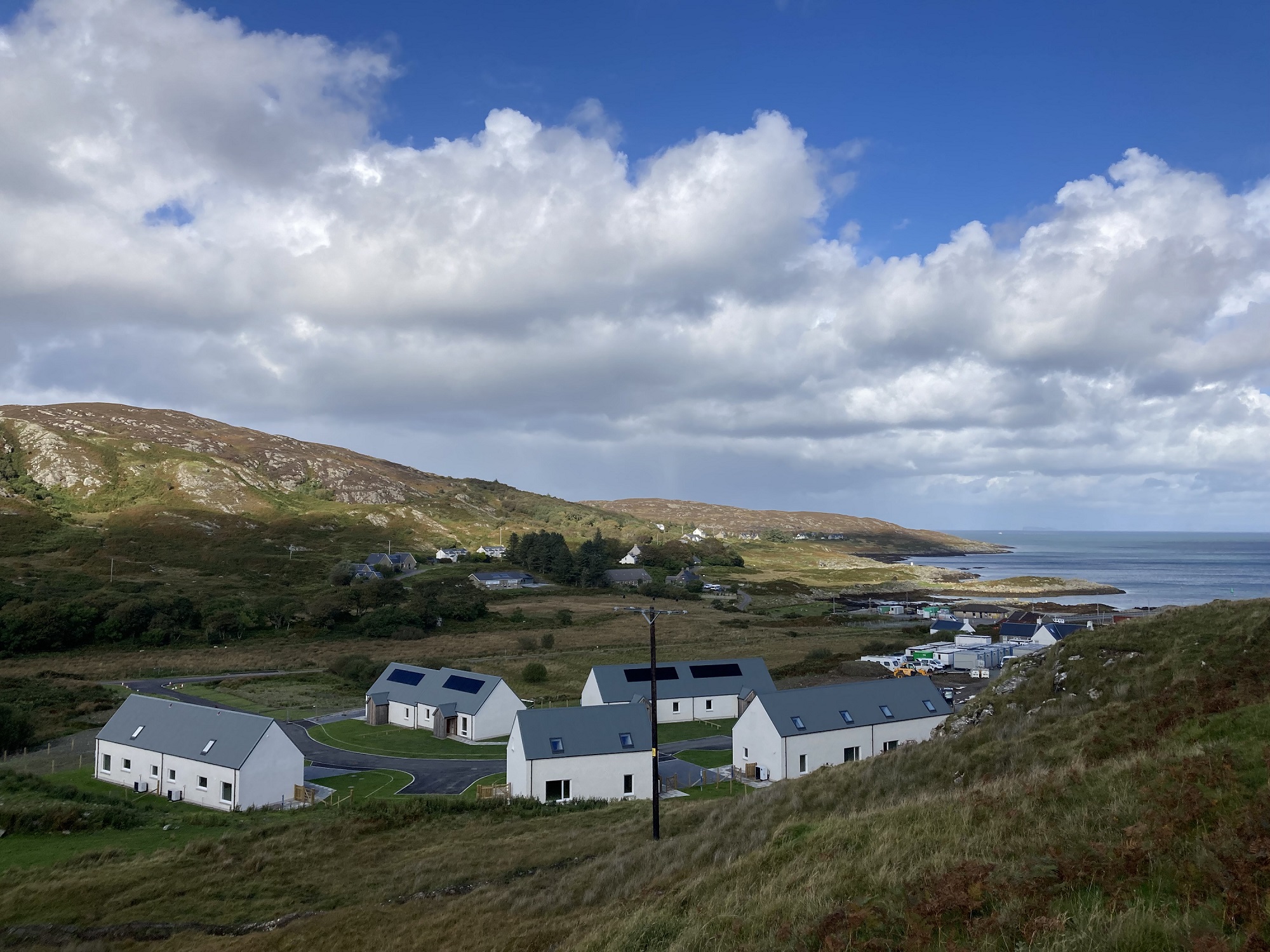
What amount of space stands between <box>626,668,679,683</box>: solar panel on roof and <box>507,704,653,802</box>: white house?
1497cm

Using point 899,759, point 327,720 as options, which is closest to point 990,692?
point 899,759

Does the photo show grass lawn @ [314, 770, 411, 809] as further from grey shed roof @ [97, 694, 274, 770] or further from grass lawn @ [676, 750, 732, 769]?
grass lawn @ [676, 750, 732, 769]

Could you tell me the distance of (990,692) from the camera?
97.2ft

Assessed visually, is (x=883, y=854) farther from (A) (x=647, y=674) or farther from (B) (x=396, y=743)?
(A) (x=647, y=674)

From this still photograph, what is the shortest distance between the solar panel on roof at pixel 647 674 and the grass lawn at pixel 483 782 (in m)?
15.3

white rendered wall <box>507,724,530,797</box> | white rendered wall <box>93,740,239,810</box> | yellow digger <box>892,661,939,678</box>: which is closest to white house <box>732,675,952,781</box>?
white rendered wall <box>507,724,530,797</box>

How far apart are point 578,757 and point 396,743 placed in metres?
17.0

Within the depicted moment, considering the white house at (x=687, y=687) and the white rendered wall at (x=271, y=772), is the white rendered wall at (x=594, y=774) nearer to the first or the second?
the white rendered wall at (x=271, y=772)

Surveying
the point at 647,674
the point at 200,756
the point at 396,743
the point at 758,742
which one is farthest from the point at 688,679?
the point at 200,756

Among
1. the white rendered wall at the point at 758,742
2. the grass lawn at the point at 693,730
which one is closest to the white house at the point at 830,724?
the white rendered wall at the point at 758,742

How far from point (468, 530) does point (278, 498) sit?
46.8 m

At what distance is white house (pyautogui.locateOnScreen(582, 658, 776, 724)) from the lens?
180 ft

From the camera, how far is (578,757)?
38.3 metres

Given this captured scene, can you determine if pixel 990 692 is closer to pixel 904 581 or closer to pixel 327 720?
pixel 327 720
